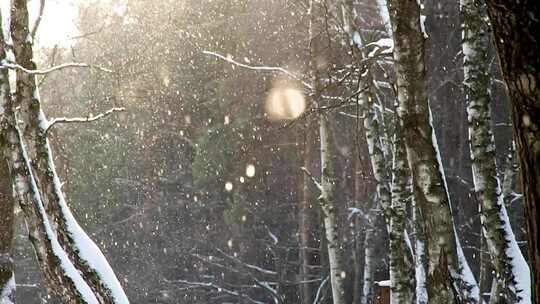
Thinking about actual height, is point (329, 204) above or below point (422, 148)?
above

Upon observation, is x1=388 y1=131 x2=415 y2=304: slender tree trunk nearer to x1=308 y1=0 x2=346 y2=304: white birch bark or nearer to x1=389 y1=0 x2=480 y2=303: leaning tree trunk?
x1=308 y1=0 x2=346 y2=304: white birch bark

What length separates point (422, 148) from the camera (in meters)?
5.17

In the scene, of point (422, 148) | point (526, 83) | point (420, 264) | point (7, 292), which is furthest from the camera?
point (420, 264)

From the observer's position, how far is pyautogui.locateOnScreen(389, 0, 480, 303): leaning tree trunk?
5.18 m

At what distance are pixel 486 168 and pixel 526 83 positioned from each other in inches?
174

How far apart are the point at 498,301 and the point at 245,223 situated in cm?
1493

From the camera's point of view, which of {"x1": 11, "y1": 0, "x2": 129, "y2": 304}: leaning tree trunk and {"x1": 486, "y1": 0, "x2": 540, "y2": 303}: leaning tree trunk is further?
{"x1": 11, "y1": 0, "x2": 129, "y2": 304}: leaning tree trunk

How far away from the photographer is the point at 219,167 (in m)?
21.2

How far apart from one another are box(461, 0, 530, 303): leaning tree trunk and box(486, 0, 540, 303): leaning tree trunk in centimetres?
429

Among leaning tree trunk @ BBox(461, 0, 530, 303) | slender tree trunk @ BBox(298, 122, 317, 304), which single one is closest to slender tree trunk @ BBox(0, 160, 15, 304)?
leaning tree trunk @ BBox(461, 0, 530, 303)

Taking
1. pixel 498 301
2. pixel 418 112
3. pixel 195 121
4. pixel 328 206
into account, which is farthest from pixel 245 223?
pixel 418 112

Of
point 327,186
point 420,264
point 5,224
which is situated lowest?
point 420,264

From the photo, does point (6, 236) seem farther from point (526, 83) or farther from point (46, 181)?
point (526, 83)

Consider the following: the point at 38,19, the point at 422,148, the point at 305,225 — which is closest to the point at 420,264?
the point at 422,148
